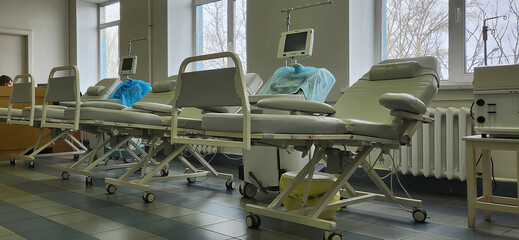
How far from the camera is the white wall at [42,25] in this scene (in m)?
7.62

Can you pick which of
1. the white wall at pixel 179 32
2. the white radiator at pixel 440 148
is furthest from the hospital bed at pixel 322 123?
the white wall at pixel 179 32

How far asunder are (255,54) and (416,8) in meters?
1.67

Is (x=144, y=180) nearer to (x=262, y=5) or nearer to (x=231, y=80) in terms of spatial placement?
(x=231, y=80)

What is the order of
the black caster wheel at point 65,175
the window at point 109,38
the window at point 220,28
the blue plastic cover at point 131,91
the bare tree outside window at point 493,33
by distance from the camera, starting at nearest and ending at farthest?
the bare tree outside window at point 493,33
the black caster wheel at point 65,175
the blue plastic cover at point 131,91
the window at point 220,28
the window at point 109,38

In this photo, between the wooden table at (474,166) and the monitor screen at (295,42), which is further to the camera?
the monitor screen at (295,42)

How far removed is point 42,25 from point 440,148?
7085mm

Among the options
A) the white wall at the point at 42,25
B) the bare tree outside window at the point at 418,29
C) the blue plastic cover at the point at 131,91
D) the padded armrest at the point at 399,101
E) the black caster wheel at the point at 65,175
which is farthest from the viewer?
the white wall at the point at 42,25

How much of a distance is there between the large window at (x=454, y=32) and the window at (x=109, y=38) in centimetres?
505

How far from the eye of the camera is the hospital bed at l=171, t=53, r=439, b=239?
78.7 inches

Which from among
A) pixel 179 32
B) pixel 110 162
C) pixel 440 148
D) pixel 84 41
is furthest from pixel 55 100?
pixel 84 41

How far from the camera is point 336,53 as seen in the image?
420 cm

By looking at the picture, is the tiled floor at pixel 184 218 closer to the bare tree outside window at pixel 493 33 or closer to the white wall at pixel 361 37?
the bare tree outside window at pixel 493 33

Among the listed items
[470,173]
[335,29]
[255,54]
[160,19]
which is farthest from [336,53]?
[160,19]

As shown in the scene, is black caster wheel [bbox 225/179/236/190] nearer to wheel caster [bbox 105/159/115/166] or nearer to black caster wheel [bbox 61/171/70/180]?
black caster wheel [bbox 61/171/70/180]
